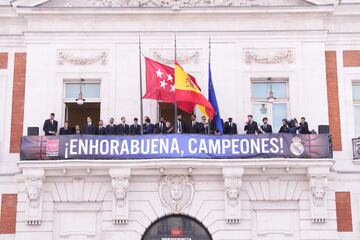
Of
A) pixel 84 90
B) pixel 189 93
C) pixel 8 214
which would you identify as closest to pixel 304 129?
pixel 189 93

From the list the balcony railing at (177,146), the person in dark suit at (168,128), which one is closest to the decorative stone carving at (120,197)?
the balcony railing at (177,146)

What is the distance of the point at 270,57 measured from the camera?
22719mm

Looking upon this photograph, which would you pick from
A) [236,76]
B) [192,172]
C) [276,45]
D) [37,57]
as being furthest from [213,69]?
[37,57]

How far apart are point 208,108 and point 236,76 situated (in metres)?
1.81

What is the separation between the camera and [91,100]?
22672 mm

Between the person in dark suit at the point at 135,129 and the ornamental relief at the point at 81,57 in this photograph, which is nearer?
the person in dark suit at the point at 135,129

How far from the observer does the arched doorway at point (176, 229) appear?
69.1 feet

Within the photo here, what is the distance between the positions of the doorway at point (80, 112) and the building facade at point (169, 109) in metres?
0.05

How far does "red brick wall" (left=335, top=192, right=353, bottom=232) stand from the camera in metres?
21.5

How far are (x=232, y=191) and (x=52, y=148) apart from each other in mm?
5257

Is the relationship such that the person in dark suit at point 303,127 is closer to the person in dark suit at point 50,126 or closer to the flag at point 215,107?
the flag at point 215,107

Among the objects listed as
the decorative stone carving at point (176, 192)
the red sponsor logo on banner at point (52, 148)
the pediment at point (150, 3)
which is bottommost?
the decorative stone carving at point (176, 192)

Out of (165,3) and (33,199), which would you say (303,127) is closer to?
(165,3)

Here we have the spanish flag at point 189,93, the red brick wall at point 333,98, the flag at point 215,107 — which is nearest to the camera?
the spanish flag at point 189,93
